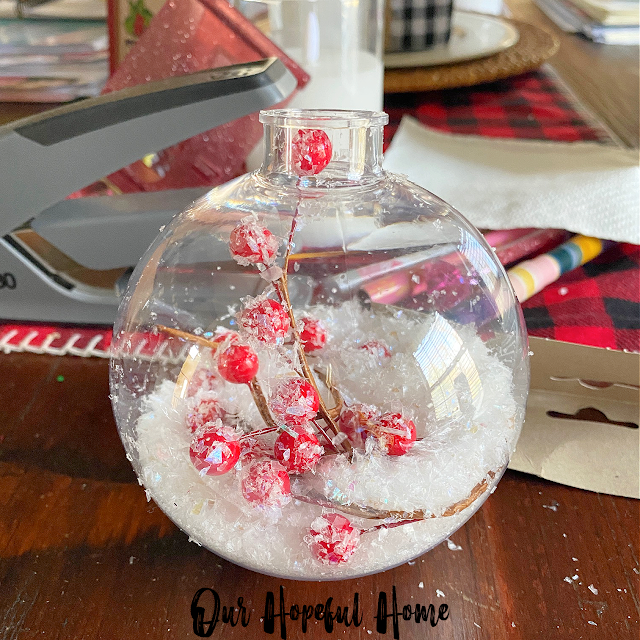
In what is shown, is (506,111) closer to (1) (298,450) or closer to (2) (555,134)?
(2) (555,134)

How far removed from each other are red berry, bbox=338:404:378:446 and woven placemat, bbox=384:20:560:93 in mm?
804

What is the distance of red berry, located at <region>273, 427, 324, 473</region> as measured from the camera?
29cm

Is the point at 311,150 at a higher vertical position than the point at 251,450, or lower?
higher

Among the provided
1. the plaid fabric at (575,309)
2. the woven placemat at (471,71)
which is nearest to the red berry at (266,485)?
the plaid fabric at (575,309)

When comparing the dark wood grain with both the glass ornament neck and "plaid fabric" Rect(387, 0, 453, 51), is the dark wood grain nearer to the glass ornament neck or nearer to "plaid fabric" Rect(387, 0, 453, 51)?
the glass ornament neck

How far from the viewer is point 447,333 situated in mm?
338

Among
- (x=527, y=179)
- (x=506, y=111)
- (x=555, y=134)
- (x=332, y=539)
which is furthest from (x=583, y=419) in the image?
(x=506, y=111)

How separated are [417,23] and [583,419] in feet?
2.89

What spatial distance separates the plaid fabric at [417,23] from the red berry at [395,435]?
965 mm

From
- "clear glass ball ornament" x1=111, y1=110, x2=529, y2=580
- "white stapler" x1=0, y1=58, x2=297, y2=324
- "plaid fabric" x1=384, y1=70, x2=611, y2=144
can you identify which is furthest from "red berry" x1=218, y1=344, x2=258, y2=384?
"plaid fabric" x1=384, y1=70, x2=611, y2=144

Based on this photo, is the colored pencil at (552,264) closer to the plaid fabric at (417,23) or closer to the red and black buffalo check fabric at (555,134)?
the red and black buffalo check fabric at (555,134)

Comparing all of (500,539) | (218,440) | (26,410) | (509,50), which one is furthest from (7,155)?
(509,50)

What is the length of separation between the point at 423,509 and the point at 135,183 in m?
0.51

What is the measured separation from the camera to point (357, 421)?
1.08 feet
